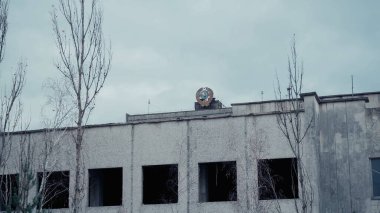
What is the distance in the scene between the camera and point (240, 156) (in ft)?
80.1

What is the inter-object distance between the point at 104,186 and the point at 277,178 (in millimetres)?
8810

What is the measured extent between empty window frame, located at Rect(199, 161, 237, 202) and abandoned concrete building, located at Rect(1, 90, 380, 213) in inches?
3.5

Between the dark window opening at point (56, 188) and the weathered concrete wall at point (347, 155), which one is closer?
the weathered concrete wall at point (347, 155)

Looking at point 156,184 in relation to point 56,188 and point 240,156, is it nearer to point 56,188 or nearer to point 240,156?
point 56,188

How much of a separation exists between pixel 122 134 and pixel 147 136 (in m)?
1.22

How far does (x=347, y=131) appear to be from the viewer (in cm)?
2489

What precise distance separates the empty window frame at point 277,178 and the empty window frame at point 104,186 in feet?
25.3

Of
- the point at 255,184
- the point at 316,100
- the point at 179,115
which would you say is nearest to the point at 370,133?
the point at 316,100

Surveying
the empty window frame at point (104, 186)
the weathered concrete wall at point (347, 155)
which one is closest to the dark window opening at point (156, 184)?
the empty window frame at point (104, 186)

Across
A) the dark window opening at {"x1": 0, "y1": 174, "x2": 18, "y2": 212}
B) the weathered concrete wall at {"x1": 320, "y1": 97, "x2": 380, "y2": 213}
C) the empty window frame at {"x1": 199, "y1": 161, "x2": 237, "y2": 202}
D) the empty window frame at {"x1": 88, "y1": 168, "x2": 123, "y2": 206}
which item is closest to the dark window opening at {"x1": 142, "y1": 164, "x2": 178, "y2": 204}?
the empty window frame at {"x1": 88, "y1": 168, "x2": 123, "y2": 206}

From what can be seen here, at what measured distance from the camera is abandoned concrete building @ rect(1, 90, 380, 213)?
78.6 ft

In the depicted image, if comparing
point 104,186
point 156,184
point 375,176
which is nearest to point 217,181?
point 156,184

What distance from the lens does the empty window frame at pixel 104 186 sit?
90.2 feet

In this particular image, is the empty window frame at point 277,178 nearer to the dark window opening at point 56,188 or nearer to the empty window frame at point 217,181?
the empty window frame at point 217,181
